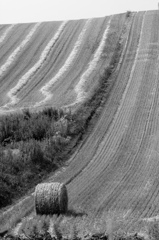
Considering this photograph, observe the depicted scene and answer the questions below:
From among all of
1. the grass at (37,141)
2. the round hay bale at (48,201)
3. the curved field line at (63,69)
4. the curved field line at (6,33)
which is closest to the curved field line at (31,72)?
the curved field line at (63,69)

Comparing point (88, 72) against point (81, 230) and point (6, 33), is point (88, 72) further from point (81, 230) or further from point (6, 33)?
point (81, 230)

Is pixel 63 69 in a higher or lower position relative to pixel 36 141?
lower

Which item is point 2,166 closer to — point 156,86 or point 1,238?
Result: point 1,238

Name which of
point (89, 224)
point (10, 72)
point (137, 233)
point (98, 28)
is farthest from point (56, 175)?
point (98, 28)

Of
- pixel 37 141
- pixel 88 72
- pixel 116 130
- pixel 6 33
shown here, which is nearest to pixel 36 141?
pixel 37 141

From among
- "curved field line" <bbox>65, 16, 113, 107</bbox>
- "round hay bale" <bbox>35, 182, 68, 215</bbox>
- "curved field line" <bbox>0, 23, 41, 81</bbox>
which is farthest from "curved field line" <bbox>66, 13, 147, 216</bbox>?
"curved field line" <bbox>0, 23, 41, 81</bbox>

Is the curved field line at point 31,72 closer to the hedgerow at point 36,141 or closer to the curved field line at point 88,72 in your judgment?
the curved field line at point 88,72

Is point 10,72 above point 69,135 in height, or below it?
below
